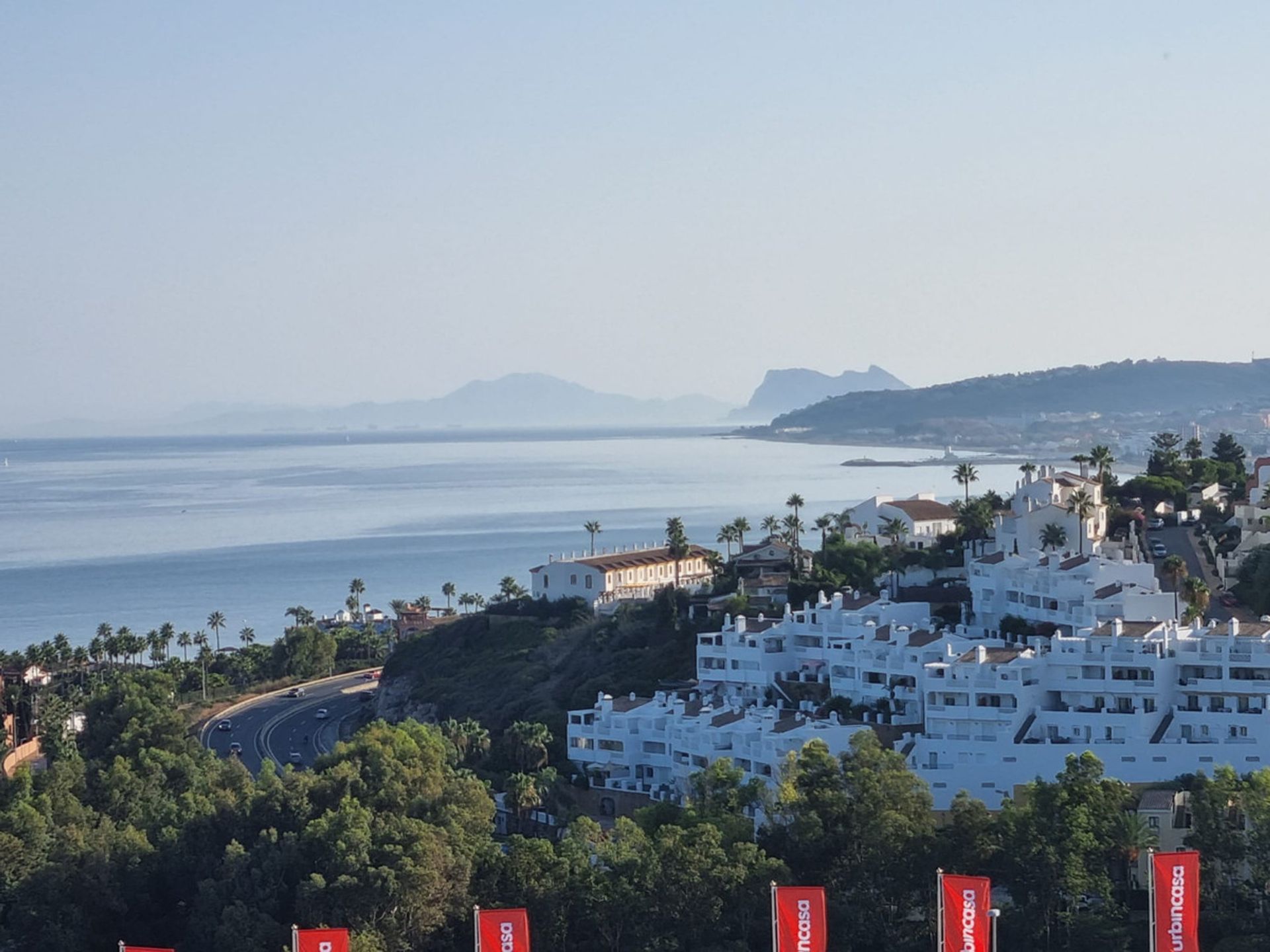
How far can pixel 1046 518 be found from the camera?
53.5m

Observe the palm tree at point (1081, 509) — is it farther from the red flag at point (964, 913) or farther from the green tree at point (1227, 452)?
the red flag at point (964, 913)

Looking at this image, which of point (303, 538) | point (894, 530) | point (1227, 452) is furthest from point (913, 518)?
point (303, 538)

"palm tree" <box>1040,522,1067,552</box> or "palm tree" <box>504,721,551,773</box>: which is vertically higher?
"palm tree" <box>1040,522,1067,552</box>

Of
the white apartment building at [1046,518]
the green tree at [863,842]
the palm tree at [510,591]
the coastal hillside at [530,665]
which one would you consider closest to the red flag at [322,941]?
the green tree at [863,842]

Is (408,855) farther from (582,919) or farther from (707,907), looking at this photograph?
(707,907)

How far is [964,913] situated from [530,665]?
3326cm

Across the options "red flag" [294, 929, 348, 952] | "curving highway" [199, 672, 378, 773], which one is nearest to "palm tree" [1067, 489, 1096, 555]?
"curving highway" [199, 672, 378, 773]

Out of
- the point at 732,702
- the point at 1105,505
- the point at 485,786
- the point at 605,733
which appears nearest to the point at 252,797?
the point at 485,786

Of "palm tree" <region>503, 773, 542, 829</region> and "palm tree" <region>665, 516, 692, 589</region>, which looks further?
"palm tree" <region>665, 516, 692, 589</region>

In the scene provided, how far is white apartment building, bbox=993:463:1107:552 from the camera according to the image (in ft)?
175

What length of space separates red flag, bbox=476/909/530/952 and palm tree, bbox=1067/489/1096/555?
30.3m

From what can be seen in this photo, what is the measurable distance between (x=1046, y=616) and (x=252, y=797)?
20940 millimetres

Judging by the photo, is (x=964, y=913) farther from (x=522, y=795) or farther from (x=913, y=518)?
(x=913, y=518)

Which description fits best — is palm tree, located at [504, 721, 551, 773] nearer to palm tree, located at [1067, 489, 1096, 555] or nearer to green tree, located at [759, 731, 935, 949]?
green tree, located at [759, 731, 935, 949]
